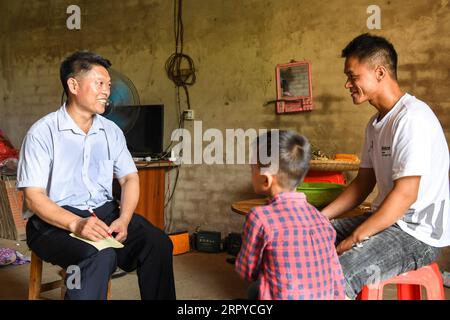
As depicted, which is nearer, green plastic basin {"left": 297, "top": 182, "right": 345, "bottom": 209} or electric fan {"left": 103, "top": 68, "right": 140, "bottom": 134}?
green plastic basin {"left": 297, "top": 182, "right": 345, "bottom": 209}

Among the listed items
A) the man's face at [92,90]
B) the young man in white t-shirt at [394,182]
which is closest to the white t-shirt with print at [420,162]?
the young man in white t-shirt at [394,182]

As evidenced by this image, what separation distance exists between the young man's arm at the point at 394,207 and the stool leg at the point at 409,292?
0.52m

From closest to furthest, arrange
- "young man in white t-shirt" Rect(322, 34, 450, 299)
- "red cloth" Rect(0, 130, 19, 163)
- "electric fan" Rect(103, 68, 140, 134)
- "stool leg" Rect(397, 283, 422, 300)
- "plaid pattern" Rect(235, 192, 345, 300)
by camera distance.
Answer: "plaid pattern" Rect(235, 192, 345, 300), "young man in white t-shirt" Rect(322, 34, 450, 299), "stool leg" Rect(397, 283, 422, 300), "electric fan" Rect(103, 68, 140, 134), "red cloth" Rect(0, 130, 19, 163)

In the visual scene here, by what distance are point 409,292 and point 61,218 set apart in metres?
1.50

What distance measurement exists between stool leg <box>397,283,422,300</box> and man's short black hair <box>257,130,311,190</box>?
87 cm

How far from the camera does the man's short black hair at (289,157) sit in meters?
1.40

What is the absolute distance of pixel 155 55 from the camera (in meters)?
4.32

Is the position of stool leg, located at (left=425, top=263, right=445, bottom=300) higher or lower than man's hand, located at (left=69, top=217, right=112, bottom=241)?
lower

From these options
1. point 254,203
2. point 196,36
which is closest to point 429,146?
point 254,203

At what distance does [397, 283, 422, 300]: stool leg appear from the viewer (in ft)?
6.15

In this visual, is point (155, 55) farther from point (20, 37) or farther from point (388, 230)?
point (388, 230)
